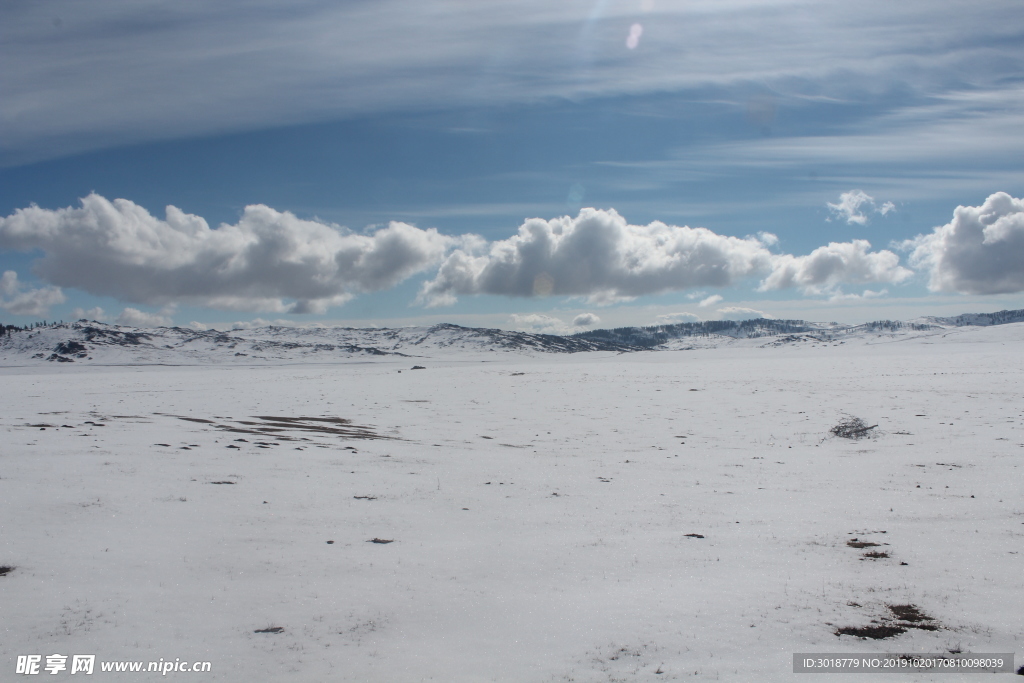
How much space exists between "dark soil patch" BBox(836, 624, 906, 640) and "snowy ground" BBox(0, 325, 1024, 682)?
0.11m

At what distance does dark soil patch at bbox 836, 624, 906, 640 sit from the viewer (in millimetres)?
6597

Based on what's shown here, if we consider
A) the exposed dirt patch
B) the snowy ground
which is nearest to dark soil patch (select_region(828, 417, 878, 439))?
the snowy ground

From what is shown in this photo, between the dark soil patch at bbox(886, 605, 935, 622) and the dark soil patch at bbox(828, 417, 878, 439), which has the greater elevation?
the dark soil patch at bbox(886, 605, 935, 622)

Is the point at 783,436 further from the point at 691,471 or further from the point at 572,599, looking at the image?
the point at 572,599

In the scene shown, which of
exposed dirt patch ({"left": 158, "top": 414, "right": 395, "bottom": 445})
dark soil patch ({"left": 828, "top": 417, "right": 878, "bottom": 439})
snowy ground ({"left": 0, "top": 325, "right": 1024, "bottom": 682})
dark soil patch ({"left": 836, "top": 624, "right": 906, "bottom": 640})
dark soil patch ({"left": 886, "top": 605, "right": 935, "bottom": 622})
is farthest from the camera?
dark soil patch ({"left": 828, "top": 417, "right": 878, "bottom": 439})

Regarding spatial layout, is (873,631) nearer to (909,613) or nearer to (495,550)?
(909,613)

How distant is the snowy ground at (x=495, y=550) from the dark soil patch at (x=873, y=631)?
4.2 inches

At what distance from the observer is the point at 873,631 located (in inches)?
264

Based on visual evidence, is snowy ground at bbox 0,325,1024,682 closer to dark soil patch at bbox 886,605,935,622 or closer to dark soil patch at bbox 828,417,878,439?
dark soil patch at bbox 886,605,935,622

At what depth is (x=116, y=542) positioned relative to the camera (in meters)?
8.52

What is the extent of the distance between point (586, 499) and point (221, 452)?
9992 mm

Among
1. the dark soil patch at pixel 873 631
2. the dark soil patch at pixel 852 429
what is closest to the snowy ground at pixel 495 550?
the dark soil patch at pixel 873 631

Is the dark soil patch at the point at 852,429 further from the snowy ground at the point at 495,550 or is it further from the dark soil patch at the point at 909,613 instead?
the dark soil patch at the point at 909,613

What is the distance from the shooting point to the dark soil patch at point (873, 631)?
6.60 m
